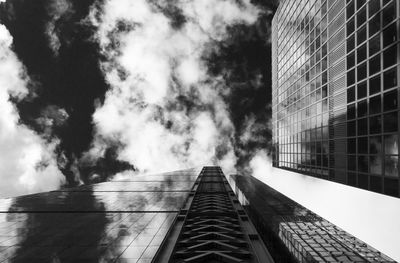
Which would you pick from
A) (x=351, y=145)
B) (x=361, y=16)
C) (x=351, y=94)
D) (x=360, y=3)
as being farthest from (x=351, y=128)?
(x=360, y=3)

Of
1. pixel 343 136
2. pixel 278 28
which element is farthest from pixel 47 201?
pixel 278 28

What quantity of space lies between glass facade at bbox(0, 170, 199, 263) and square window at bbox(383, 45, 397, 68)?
848 inches

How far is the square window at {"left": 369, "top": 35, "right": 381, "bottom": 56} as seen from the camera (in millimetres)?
25358

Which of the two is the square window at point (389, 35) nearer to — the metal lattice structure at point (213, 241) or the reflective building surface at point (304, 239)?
the metal lattice structure at point (213, 241)

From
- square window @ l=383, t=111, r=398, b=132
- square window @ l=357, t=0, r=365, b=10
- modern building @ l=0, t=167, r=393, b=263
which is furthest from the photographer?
square window @ l=357, t=0, r=365, b=10

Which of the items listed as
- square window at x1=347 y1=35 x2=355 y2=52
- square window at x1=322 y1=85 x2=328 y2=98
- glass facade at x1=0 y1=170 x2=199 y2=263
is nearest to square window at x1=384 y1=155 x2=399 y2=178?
square window at x1=347 y1=35 x2=355 y2=52

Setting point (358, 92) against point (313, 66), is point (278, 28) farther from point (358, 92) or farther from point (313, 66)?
point (358, 92)

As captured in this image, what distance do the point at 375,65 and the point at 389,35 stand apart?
2911mm

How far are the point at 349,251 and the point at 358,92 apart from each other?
73.4 ft

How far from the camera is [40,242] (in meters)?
18.1

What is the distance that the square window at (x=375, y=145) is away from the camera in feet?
82.3

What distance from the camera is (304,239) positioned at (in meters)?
43.6

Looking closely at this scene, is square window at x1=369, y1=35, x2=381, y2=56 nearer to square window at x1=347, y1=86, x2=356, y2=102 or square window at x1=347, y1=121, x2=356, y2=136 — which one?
square window at x1=347, y1=86, x2=356, y2=102

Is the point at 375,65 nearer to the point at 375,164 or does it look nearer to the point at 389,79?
the point at 389,79
